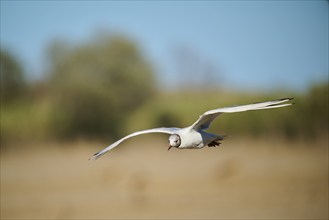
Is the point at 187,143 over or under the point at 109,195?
over

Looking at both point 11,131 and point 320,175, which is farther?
point 320,175

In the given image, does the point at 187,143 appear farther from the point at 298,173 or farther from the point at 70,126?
the point at 298,173

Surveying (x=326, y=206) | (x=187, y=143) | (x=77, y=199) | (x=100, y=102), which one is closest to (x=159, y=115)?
(x=100, y=102)

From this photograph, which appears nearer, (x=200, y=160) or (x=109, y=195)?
(x=109, y=195)

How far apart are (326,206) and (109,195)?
11.5ft

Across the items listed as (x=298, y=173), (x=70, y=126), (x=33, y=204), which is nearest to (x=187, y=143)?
(x=33, y=204)

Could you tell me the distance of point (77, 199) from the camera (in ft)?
38.7

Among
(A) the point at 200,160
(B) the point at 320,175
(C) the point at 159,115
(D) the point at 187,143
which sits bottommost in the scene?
(B) the point at 320,175

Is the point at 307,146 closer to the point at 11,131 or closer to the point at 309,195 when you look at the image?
the point at 309,195

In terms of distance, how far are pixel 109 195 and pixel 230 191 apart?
79.2 inches

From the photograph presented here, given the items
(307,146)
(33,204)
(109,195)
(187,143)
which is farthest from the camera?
(307,146)

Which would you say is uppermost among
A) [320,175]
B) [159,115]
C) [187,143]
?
[187,143]

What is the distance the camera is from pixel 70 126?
12531 mm

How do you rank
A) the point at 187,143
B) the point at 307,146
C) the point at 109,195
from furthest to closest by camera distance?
the point at 307,146 < the point at 109,195 < the point at 187,143
